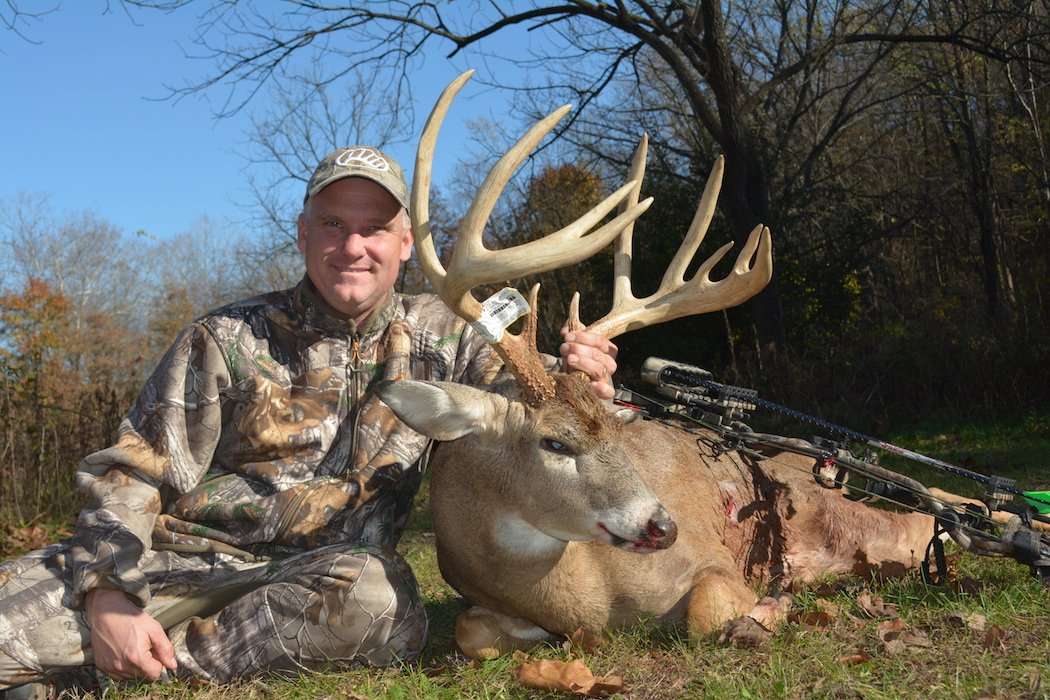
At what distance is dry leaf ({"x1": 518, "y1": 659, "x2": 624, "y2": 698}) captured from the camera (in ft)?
9.27

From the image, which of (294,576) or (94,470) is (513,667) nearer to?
(294,576)

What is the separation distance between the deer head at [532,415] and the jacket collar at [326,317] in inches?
21.2

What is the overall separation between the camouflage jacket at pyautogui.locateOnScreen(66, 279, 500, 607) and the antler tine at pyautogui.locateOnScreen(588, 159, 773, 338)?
0.60 m

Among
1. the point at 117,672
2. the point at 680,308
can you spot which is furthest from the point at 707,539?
the point at 117,672

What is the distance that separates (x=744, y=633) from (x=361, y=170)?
7.46 ft

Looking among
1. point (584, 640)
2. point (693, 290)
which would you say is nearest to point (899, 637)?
point (584, 640)

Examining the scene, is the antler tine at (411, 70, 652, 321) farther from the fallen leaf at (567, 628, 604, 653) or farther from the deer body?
the fallen leaf at (567, 628, 604, 653)

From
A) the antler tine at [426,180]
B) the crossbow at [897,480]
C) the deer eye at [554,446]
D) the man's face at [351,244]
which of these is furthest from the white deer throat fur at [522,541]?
the man's face at [351,244]

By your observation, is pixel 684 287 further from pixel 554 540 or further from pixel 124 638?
pixel 124 638

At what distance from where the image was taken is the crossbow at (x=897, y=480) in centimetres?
355

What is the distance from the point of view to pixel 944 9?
12.0 m

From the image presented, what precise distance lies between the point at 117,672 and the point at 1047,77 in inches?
500

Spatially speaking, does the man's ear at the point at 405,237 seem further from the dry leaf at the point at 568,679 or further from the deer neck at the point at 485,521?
the dry leaf at the point at 568,679

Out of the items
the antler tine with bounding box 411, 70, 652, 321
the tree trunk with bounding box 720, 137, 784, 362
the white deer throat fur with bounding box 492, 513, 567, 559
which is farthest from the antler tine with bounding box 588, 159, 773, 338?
the tree trunk with bounding box 720, 137, 784, 362
